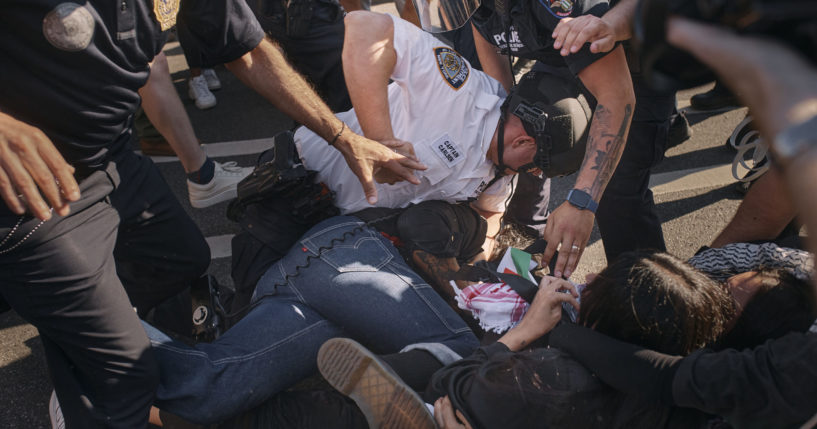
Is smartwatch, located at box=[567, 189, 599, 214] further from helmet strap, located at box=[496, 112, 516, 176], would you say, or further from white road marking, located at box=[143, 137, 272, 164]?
white road marking, located at box=[143, 137, 272, 164]

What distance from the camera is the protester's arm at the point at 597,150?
194 centimetres

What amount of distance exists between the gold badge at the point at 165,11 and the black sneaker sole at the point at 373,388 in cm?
100

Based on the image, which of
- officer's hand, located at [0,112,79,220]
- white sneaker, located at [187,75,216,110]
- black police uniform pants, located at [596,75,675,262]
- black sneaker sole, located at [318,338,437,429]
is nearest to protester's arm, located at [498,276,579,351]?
black sneaker sole, located at [318,338,437,429]

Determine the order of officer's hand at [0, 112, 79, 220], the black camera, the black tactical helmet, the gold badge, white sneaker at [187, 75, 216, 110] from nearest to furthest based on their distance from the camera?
the black camera < officer's hand at [0, 112, 79, 220] < the gold badge < the black tactical helmet < white sneaker at [187, 75, 216, 110]

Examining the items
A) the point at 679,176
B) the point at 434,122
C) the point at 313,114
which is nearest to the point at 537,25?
the point at 434,122

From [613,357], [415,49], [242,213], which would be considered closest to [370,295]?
[242,213]

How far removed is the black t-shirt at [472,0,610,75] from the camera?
A: 1.82m

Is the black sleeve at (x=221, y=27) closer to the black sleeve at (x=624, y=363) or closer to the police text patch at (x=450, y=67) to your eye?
the police text patch at (x=450, y=67)

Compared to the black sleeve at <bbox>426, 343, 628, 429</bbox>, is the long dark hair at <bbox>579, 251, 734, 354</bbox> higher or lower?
higher

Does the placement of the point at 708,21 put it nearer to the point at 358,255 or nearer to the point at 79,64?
the point at 79,64

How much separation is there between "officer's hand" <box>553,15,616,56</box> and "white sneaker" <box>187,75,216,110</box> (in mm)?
2721

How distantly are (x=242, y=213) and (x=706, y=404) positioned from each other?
164 cm

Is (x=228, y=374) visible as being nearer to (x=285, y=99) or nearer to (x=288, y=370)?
(x=288, y=370)

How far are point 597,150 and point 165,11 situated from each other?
56.7 inches
